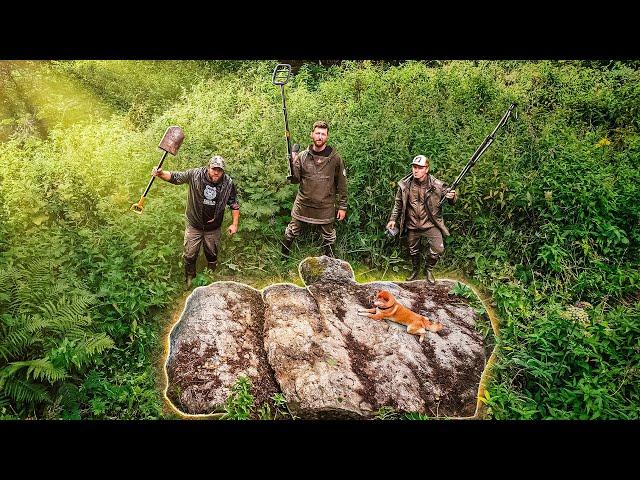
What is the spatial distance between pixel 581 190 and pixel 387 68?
3.30 meters

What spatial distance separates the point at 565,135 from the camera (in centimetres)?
661

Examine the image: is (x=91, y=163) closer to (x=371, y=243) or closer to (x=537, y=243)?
(x=371, y=243)

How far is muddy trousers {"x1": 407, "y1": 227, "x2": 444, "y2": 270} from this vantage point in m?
5.72

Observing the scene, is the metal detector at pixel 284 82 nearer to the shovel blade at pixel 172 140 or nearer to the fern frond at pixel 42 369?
the shovel blade at pixel 172 140

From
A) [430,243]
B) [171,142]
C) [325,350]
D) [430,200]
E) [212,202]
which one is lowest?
[325,350]

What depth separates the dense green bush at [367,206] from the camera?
509 cm

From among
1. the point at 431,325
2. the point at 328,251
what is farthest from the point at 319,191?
the point at 431,325

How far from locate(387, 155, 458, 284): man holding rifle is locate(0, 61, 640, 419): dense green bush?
0.27m

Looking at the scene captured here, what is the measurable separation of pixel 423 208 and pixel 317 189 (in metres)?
1.19

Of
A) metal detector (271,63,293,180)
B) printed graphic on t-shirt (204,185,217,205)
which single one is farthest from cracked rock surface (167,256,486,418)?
metal detector (271,63,293,180)

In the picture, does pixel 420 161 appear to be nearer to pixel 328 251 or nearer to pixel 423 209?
pixel 423 209

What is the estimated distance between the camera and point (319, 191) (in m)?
5.78
